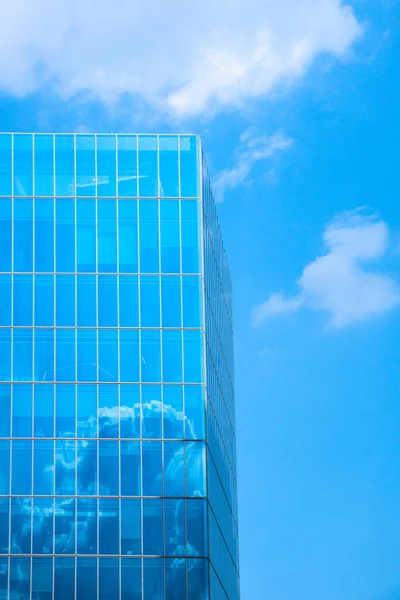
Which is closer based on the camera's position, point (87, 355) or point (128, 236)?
point (87, 355)

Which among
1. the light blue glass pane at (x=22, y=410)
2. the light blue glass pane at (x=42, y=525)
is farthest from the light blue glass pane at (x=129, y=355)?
the light blue glass pane at (x=42, y=525)

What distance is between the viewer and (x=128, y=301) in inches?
3169

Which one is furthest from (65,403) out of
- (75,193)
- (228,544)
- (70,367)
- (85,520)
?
(228,544)

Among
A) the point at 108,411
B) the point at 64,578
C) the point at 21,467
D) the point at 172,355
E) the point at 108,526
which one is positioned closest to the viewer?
the point at 64,578

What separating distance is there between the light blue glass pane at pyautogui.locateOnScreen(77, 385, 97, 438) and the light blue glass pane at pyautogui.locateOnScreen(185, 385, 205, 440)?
238 inches

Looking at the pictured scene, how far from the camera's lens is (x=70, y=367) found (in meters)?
79.2

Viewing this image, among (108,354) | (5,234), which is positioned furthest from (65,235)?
(108,354)

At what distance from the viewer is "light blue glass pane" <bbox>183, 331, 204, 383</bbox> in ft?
261

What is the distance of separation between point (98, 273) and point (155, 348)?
644 centimetres

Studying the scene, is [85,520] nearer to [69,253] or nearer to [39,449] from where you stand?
[39,449]

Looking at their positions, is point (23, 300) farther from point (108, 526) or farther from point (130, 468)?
point (108, 526)

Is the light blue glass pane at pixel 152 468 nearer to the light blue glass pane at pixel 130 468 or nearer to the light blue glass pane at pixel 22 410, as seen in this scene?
the light blue glass pane at pixel 130 468

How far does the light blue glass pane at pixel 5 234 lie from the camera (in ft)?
266

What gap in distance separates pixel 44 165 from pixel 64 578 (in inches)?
1103
